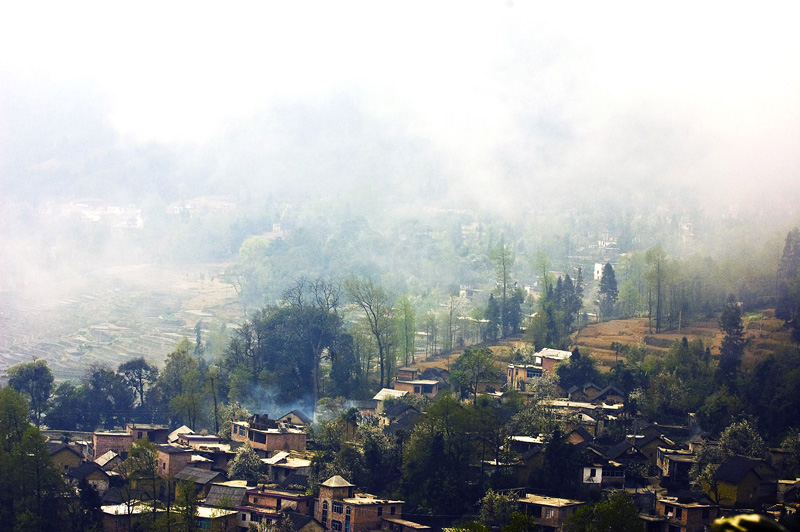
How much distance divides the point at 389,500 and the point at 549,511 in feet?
14.4

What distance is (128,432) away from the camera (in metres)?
36.5

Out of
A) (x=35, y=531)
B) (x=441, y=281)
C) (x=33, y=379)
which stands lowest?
(x=35, y=531)

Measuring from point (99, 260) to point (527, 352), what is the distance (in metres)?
58.0

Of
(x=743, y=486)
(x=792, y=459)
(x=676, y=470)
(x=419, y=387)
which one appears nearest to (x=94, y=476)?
(x=419, y=387)

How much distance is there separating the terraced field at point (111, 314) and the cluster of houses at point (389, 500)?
27.7m

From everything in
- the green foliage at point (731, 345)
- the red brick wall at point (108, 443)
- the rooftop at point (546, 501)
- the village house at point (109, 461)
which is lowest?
the rooftop at point (546, 501)

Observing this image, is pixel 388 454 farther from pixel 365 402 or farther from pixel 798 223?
pixel 798 223

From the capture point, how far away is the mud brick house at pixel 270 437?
34.6 metres

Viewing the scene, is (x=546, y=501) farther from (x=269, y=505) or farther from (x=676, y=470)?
(x=269, y=505)

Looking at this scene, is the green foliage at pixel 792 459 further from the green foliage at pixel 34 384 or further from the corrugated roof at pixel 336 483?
the green foliage at pixel 34 384

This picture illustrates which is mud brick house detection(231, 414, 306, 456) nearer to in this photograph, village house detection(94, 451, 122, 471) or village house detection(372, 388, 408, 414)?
village house detection(94, 451, 122, 471)

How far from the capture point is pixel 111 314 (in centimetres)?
7838

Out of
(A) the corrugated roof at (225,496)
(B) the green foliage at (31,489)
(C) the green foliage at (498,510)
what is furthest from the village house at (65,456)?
(C) the green foliage at (498,510)

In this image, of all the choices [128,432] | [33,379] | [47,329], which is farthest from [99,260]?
[128,432]
